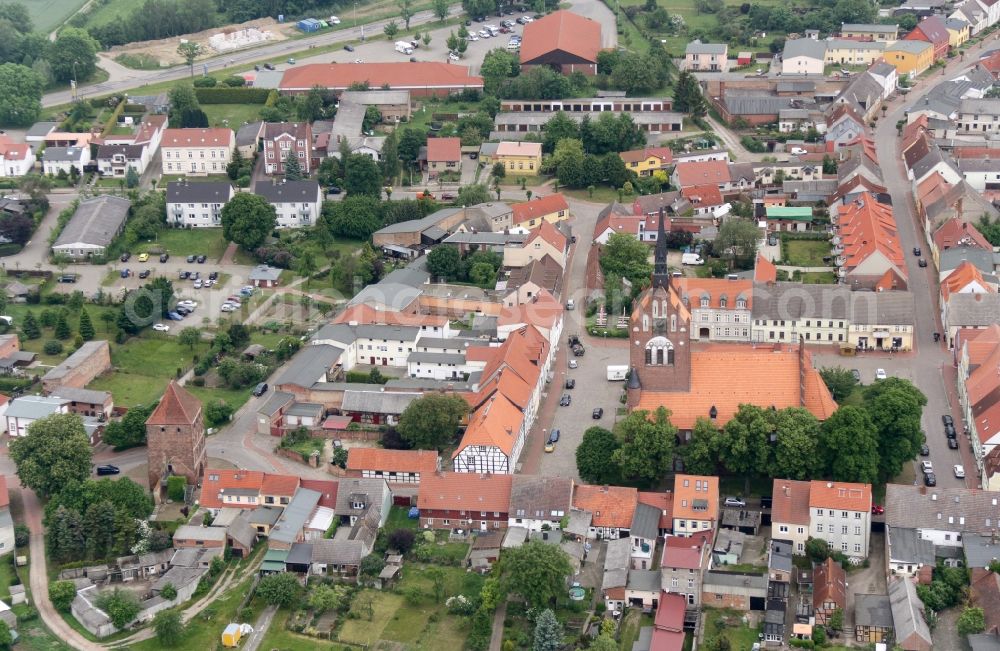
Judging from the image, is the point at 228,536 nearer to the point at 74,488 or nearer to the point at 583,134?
the point at 74,488

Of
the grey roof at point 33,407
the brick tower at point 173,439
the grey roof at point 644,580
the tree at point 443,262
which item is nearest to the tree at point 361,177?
the tree at point 443,262

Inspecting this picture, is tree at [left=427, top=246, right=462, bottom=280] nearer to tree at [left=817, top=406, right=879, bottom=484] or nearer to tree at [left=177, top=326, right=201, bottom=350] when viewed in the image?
tree at [left=177, top=326, right=201, bottom=350]

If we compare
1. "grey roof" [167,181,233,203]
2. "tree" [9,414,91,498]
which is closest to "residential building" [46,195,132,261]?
"grey roof" [167,181,233,203]

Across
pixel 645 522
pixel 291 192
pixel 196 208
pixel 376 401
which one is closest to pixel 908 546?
pixel 645 522

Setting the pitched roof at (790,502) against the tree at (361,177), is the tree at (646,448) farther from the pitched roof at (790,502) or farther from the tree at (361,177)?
the tree at (361,177)

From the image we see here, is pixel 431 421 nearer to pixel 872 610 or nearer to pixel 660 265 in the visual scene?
pixel 660 265
